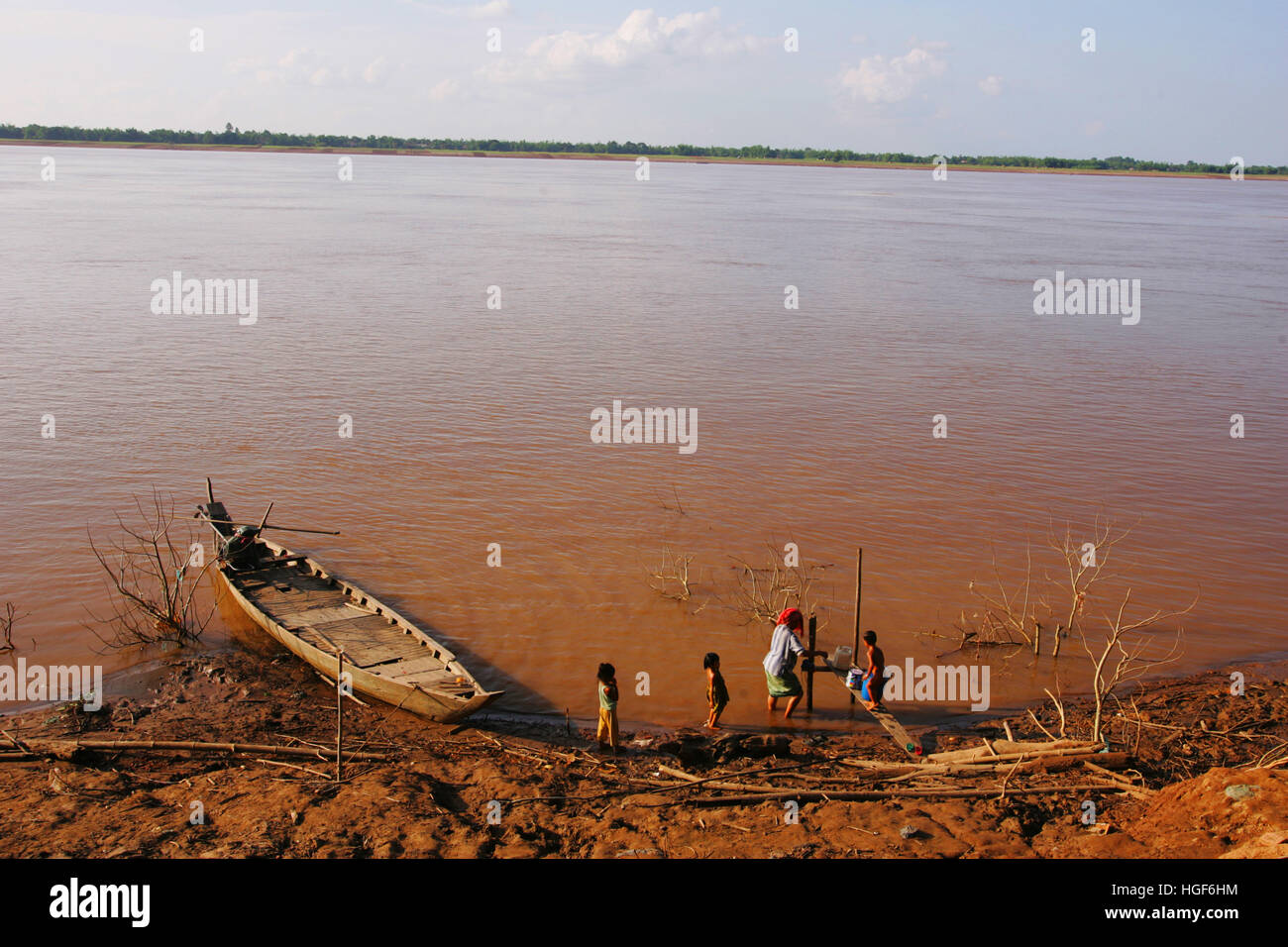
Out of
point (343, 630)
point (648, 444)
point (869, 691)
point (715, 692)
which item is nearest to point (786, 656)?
point (715, 692)

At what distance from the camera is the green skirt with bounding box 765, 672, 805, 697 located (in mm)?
9109

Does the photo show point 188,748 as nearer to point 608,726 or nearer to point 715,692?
point 608,726

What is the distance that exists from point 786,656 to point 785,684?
33 centimetres

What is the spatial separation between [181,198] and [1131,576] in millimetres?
60652

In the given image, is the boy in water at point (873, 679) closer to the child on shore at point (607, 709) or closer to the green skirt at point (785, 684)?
the green skirt at point (785, 684)

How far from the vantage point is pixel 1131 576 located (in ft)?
40.6

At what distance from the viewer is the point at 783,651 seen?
8.97 m

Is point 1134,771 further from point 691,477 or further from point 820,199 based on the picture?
point 820,199

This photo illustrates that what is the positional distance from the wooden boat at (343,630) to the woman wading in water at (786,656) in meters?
2.61

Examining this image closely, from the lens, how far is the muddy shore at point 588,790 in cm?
629

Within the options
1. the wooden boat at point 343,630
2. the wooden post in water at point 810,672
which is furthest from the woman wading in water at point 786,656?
the wooden boat at point 343,630

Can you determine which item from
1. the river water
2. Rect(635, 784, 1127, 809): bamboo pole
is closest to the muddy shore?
Rect(635, 784, 1127, 809): bamboo pole

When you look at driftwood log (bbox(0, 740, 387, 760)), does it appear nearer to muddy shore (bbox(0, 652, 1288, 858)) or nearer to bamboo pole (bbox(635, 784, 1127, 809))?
muddy shore (bbox(0, 652, 1288, 858))
